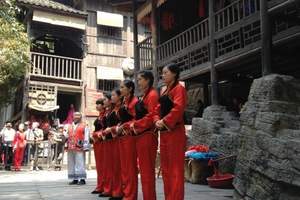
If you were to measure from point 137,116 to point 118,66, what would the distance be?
665 inches

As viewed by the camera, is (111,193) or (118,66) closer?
(111,193)

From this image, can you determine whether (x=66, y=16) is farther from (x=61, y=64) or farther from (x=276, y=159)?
(x=276, y=159)

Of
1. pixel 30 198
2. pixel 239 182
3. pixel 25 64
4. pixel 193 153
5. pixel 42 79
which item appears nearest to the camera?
pixel 239 182

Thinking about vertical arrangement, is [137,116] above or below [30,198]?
above

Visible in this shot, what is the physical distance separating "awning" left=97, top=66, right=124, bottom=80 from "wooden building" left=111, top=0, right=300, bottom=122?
18.7 ft

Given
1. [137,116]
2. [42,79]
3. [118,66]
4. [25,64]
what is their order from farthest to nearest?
[118,66] → [42,79] → [25,64] → [137,116]

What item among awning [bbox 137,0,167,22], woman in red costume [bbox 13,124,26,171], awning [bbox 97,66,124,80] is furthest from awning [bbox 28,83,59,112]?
awning [bbox 137,0,167,22]

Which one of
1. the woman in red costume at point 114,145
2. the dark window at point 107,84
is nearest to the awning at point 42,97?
the dark window at point 107,84

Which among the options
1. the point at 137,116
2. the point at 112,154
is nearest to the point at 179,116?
the point at 137,116

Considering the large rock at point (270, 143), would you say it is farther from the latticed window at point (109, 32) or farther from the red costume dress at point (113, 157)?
the latticed window at point (109, 32)

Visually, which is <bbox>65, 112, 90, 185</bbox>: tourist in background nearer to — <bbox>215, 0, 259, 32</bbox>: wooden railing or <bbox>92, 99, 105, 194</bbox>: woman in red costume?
<bbox>92, 99, 105, 194</bbox>: woman in red costume

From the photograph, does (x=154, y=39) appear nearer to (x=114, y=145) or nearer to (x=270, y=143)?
(x=114, y=145)

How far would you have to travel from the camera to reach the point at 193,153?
29.4 feet

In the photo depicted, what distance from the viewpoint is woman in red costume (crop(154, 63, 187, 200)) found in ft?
16.9
